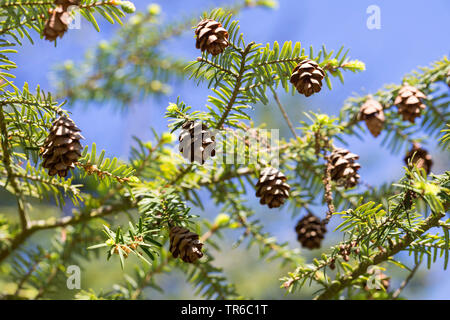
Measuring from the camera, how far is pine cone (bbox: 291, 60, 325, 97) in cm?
74

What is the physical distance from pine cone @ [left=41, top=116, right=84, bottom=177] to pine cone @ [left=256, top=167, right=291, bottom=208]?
387 mm

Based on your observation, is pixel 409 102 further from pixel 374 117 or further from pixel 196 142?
pixel 196 142

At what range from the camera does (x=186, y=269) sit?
3.77 feet

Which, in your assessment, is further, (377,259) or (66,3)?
(377,259)

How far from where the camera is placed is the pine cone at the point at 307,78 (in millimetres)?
736

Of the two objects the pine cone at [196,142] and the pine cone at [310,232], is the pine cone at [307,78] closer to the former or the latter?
the pine cone at [196,142]

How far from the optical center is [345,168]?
2.91ft

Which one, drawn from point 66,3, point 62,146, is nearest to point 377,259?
point 62,146

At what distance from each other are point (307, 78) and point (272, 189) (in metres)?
0.25

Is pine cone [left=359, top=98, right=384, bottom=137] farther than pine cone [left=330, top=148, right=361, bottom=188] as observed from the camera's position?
Yes

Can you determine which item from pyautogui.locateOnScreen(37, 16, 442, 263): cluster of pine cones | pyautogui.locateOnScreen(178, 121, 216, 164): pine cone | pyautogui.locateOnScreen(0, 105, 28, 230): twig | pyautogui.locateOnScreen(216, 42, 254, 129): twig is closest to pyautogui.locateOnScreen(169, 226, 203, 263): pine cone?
pyautogui.locateOnScreen(37, 16, 442, 263): cluster of pine cones

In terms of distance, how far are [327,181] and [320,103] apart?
4.49 metres

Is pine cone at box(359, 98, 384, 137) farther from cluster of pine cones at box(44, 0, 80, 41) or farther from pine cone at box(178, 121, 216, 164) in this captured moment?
cluster of pine cones at box(44, 0, 80, 41)
